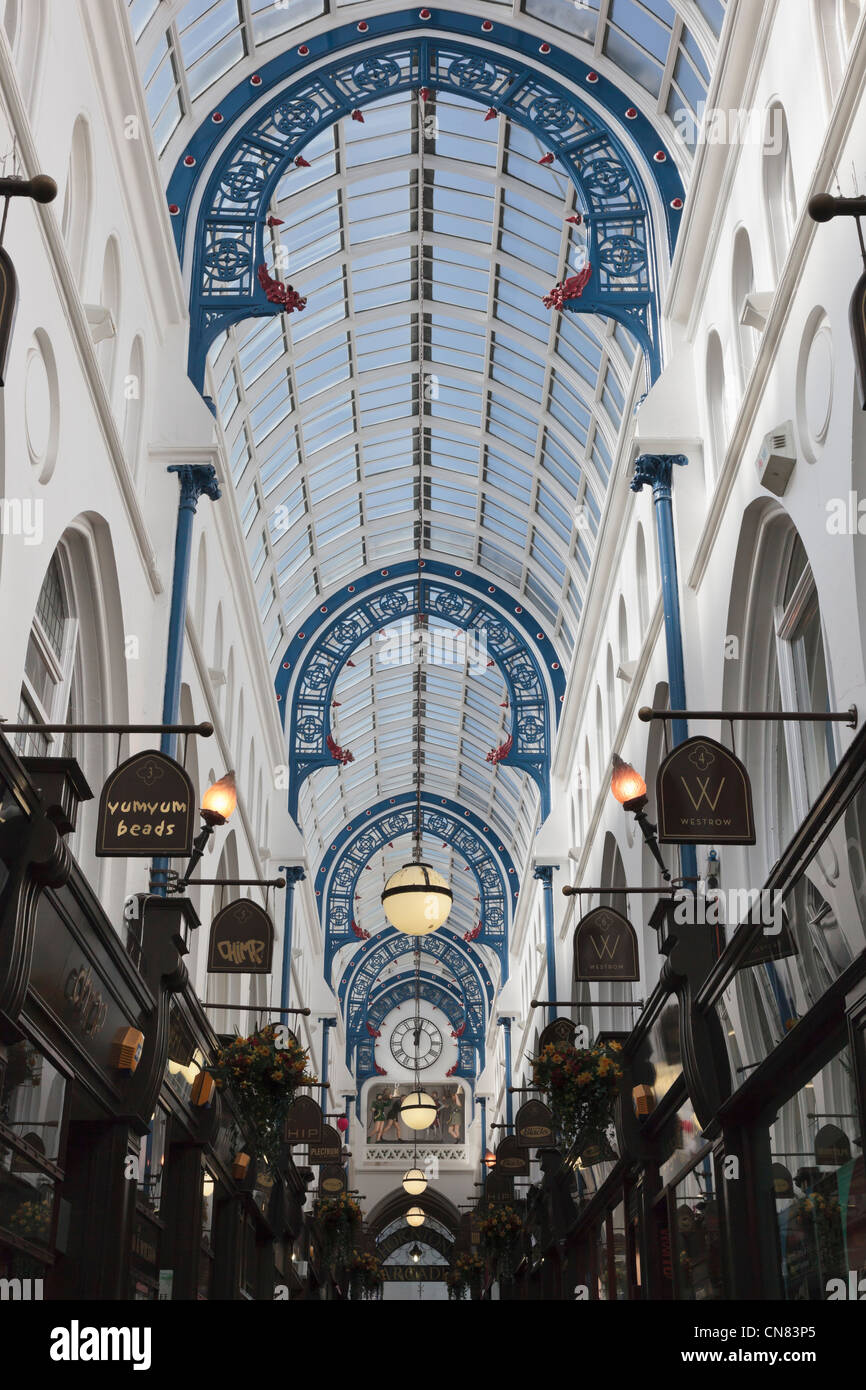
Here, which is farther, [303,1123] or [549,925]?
[549,925]

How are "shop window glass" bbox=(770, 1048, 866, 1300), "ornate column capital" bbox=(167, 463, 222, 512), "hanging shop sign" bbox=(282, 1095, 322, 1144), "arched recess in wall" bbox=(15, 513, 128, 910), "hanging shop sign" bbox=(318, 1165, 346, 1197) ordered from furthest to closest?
"hanging shop sign" bbox=(318, 1165, 346, 1197) → "hanging shop sign" bbox=(282, 1095, 322, 1144) → "ornate column capital" bbox=(167, 463, 222, 512) → "arched recess in wall" bbox=(15, 513, 128, 910) → "shop window glass" bbox=(770, 1048, 866, 1300)

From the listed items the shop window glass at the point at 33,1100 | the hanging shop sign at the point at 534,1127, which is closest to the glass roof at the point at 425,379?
the hanging shop sign at the point at 534,1127

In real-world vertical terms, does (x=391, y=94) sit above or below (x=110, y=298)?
above

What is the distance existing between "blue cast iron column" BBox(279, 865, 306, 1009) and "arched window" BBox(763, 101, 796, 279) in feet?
55.4

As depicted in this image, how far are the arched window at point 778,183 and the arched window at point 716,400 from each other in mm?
2298

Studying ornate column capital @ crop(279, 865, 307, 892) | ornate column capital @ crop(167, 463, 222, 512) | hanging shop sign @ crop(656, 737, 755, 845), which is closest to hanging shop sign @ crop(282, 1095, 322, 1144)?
ornate column capital @ crop(279, 865, 307, 892)

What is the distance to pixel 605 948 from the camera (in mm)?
13734

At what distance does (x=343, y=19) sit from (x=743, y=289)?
7.49m

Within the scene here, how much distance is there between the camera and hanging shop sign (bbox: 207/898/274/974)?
45.1ft

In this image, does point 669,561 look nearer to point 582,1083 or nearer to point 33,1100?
point 582,1083

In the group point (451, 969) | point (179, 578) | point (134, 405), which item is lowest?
point (179, 578)

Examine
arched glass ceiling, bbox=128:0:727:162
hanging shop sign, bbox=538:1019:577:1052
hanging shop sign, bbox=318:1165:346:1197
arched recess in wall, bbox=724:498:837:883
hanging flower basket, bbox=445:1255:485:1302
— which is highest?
arched glass ceiling, bbox=128:0:727:162

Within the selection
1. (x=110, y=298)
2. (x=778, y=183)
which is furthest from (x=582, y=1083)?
(x=110, y=298)

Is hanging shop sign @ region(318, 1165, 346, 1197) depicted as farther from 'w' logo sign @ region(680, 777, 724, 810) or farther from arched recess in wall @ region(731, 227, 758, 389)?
'w' logo sign @ region(680, 777, 724, 810)
